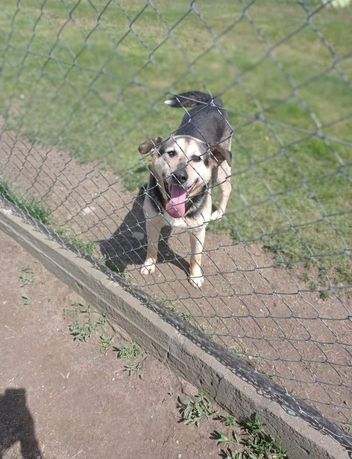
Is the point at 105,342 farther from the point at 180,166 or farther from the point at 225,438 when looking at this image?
the point at 180,166

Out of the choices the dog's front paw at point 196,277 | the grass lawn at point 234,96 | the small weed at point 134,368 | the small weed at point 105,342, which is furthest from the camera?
the dog's front paw at point 196,277

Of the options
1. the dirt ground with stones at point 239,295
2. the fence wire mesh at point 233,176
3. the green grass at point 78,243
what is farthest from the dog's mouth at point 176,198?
the green grass at point 78,243

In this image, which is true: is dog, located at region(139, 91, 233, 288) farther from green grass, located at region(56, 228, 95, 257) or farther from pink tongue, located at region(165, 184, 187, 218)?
green grass, located at region(56, 228, 95, 257)

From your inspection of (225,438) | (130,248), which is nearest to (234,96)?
(130,248)

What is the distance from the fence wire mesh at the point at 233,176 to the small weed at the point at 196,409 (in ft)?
1.09

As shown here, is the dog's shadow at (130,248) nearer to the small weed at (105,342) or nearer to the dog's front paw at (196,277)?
the dog's front paw at (196,277)

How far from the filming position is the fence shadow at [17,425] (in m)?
1.97

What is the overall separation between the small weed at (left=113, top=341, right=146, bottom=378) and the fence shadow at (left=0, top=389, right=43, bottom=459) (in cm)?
57

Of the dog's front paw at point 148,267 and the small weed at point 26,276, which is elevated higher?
the small weed at point 26,276

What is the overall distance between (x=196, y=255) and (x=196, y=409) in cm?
107

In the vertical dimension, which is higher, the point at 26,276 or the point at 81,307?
the point at 26,276

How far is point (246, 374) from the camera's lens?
2.03 meters

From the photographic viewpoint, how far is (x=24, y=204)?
3.11 metres

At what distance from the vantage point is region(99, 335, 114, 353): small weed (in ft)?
7.95
